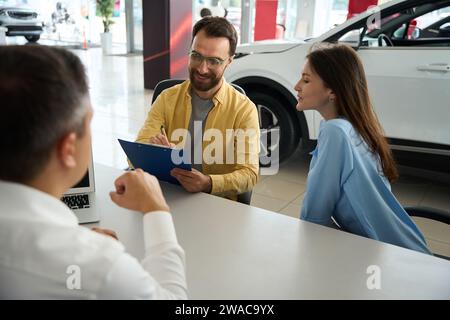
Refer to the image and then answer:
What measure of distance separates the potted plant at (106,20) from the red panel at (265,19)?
19.2ft

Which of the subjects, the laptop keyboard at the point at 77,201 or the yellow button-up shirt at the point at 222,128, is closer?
the laptop keyboard at the point at 77,201

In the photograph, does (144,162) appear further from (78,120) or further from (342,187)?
(78,120)

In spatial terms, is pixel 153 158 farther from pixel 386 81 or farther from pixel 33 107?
pixel 386 81

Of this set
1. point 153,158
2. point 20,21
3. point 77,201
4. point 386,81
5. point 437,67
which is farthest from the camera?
point 20,21

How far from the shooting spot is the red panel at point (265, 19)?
6.90 metres

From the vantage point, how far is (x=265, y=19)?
6980 mm

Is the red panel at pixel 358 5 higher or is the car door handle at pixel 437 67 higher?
the red panel at pixel 358 5

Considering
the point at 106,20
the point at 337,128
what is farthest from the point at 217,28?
the point at 106,20

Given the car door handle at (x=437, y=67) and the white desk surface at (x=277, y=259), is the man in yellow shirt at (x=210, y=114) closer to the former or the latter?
the white desk surface at (x=277, y=259)

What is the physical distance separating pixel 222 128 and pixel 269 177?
5.51 feet

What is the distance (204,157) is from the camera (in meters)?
1.88

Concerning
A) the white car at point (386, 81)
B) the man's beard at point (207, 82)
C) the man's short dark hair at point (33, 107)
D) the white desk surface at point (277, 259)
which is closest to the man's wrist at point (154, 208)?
the white desk surface at point (277, 259)
